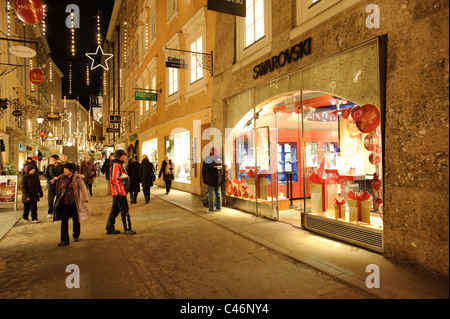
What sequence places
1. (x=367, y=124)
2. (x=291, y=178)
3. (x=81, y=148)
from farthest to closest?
(x=81, y=148) → (x=291, y=178) → (x=367, y=124)

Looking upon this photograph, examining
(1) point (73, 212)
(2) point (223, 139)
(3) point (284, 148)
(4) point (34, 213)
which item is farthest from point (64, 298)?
(3) point (284, 148)

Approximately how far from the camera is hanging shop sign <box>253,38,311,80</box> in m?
6.91

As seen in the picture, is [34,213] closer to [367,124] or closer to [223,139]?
[223,139]

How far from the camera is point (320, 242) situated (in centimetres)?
593

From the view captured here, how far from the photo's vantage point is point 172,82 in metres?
17.7

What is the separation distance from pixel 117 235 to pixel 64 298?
327 centimetres

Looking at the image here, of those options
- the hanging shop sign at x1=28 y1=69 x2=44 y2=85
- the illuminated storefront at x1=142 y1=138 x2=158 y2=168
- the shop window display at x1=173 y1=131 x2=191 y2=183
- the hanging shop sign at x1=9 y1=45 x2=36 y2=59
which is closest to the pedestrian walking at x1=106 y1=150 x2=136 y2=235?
the hanging shop sign at x1=9 y1=45 x2=36 y2=59

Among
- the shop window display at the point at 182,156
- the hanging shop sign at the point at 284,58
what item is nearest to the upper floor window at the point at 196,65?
the shop window display at the point at 182,156

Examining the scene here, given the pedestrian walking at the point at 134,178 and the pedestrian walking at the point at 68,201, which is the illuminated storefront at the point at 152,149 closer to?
the pedestrian walking at the point at 134,178

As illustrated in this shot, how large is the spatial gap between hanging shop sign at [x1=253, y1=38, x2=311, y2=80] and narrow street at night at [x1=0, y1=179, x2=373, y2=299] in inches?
180

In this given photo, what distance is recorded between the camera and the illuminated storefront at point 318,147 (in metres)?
5.50

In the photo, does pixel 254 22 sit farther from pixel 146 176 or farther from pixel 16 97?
pixel 16 97

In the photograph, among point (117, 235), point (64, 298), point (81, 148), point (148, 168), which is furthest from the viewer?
point (81, 148)

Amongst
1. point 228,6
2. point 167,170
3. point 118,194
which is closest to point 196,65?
point 167,170
